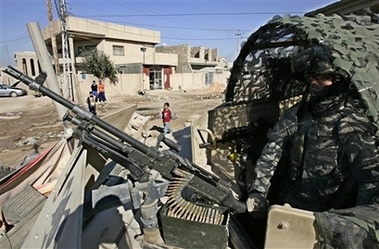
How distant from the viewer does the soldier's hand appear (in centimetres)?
260

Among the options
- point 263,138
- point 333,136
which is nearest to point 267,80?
point 263,138

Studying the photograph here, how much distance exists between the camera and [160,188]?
258 centimetres

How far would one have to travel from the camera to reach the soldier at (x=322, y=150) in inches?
89.8

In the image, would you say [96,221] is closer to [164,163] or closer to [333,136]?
[164,163]

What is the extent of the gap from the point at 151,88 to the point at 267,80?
2682 cm

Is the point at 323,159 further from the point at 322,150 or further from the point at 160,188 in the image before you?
the point at 160,188


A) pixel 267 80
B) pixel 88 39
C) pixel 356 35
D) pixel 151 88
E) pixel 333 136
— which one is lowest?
pixel 151 88

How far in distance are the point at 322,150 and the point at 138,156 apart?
1850 mm

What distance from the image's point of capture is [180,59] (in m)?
39.8

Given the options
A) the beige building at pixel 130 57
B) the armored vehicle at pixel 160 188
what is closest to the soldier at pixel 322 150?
the armored vehicle at pixel 160 188

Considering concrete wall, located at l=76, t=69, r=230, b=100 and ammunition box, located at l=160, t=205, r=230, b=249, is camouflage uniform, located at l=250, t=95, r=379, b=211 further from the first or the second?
concrete wall, located at l=76, t=69, r=230, b=100

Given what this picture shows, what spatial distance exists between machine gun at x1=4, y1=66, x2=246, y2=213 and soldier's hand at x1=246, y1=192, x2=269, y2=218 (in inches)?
3.0

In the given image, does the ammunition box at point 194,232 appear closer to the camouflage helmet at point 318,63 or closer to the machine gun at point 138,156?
the machine gun at point 138,156

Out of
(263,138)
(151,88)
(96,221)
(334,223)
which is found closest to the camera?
(334,223)
